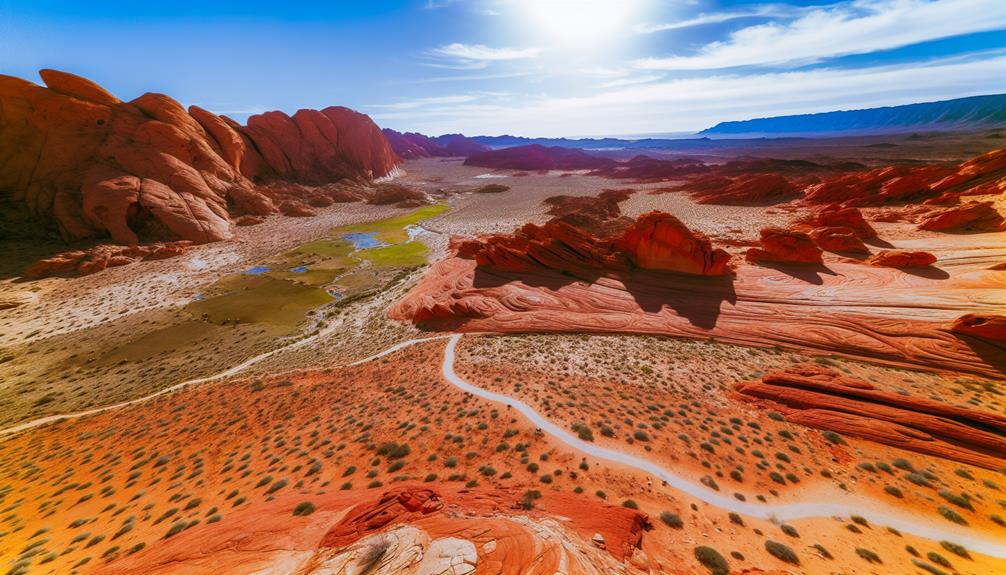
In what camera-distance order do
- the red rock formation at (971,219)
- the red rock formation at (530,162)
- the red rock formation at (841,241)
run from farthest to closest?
the red rock formation at (530,162) < the red rock formation at (971,219) < the red rock formation at (841,241)

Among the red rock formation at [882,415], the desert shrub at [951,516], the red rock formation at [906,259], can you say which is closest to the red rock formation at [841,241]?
the red rock formation at [906,259]

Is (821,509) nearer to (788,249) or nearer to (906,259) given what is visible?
(788,249)

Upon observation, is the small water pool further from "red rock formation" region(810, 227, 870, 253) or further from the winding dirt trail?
"red rock formation" region(810, 227, 870, 253)

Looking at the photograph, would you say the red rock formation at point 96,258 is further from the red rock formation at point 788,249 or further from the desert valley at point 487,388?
the red rock formation at point 788,249

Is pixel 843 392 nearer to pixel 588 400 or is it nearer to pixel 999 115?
pixel 588 400

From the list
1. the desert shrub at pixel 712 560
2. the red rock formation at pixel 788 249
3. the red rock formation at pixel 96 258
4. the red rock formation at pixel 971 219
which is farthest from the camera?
the red rock formation at pixel 96 258

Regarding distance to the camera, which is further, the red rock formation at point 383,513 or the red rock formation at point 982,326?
the red rock formation at point 982,326

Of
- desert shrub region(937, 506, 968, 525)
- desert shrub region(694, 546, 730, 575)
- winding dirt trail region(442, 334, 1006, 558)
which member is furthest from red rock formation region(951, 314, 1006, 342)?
desert shrub region(694, 546, 730, 575)

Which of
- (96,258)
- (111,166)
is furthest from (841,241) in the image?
(111,166)
